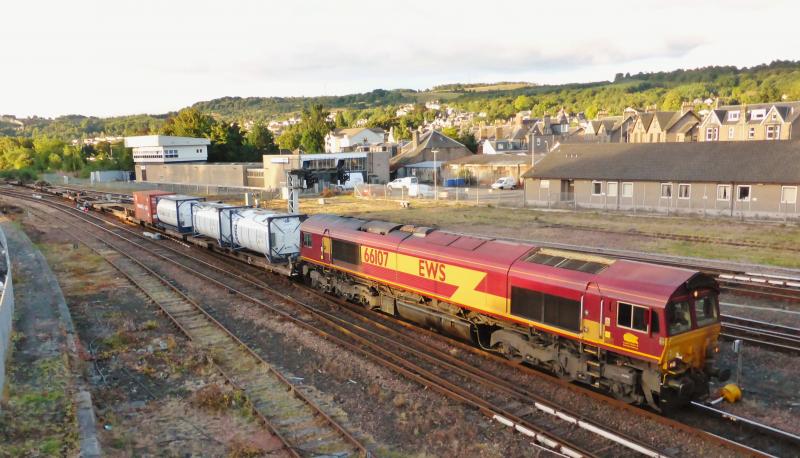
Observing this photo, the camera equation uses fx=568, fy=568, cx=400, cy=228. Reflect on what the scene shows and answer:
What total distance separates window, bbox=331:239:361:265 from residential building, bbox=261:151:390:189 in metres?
45.3

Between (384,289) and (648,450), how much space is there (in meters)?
11.3

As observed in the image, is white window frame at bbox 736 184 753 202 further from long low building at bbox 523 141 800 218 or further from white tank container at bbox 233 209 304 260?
white tank container at bbox 233 209 304 260

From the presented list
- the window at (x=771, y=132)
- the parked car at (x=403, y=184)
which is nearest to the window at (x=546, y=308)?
the parked car at (x=403, y=184)

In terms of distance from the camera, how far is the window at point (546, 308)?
14.1 meters

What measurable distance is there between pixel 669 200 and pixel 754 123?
53.1 m

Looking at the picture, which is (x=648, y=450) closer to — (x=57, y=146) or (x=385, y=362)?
(x=385, y=362)

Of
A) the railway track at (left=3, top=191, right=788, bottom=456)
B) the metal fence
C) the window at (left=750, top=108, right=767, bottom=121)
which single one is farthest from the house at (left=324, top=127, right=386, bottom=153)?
the railway track at (left=3, top=191, right=788, bottom=456)

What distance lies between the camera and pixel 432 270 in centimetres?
1847

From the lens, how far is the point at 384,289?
68.8 feet

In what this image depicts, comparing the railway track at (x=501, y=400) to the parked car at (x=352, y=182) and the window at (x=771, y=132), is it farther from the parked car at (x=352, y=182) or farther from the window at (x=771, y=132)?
the window at (x=771, y=132)

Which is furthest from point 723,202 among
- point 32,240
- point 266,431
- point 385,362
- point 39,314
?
point 32,240

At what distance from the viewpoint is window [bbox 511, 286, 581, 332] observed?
14109 mm

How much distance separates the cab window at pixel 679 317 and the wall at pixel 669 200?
116 feet

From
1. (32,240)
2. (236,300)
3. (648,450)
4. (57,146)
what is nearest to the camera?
(648,450)
